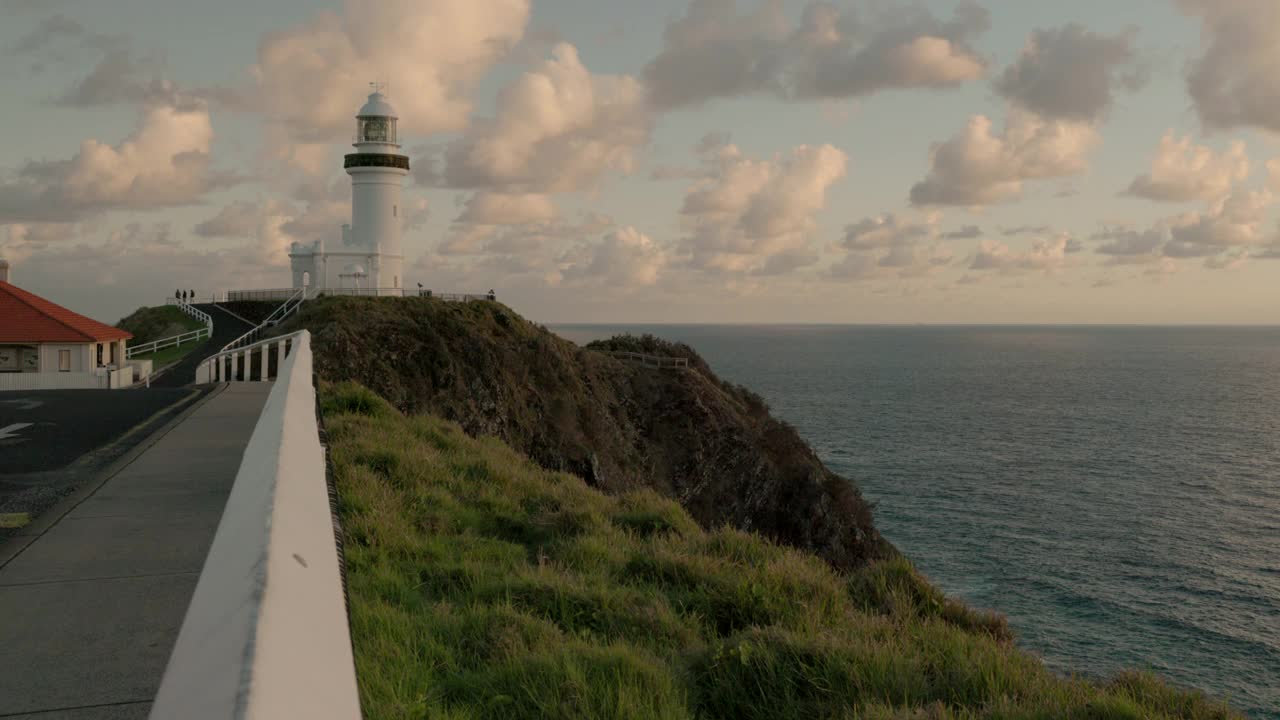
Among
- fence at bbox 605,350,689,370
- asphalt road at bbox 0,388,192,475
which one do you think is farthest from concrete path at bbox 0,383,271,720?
fence at bbox 605,350,689,370

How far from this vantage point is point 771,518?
43.6 metres

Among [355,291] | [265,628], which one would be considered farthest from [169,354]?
[265,628]

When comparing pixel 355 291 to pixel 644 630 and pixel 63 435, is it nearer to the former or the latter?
pixel 63 435

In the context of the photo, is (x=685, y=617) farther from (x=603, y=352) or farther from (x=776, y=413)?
(x=776, y=413)

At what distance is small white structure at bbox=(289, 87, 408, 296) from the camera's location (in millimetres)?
54000

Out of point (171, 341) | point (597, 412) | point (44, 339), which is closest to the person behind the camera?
point (44, 339)

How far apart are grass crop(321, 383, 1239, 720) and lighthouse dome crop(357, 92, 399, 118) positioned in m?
51.5

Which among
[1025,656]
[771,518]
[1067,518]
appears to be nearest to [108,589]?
[1025,656]

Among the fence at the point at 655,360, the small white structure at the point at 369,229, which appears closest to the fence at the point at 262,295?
the small white structure at the point at 369,229

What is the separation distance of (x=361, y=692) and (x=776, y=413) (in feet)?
258

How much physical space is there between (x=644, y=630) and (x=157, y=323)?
185 ft

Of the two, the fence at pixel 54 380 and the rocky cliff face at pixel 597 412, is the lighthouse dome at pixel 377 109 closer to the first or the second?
the rocky cliff face at pixel 597 412

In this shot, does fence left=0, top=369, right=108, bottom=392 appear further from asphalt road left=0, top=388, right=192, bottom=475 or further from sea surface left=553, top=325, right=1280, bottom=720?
sea surface left=553, top=325, right=1280, bottom=720

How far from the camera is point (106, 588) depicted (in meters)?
4.63
